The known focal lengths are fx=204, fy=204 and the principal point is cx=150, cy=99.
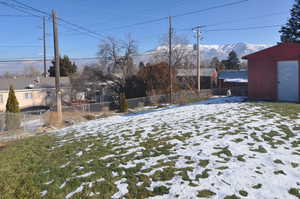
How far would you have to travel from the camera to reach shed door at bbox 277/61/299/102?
11.1 meters

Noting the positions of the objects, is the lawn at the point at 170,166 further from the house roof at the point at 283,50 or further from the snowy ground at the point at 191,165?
the house roof at the point at 283,50

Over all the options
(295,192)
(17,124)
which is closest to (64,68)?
(17,124)

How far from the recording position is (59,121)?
13.1 m

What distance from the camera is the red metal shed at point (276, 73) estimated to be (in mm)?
11102

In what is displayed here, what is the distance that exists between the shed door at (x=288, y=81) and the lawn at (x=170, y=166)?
5.74 m

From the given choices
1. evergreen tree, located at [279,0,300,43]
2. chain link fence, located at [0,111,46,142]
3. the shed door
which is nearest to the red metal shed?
the shed door

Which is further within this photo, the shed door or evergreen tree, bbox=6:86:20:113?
evergreen tree, bbox=6:86:20:113

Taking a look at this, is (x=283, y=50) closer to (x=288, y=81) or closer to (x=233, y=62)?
(x=288, y=81)

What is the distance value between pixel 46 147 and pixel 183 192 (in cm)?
527

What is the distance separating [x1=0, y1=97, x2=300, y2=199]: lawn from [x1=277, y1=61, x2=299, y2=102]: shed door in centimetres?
574

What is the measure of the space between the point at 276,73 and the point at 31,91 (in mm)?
27606

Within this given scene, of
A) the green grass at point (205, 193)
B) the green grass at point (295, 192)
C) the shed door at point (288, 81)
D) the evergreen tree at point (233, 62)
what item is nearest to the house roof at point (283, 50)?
the shed door at point (288, 81)

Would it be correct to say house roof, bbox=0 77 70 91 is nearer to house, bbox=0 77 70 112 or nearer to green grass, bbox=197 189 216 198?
house, bbox=0 77 70 112

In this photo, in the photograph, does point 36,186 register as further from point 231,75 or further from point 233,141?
point 231,75
